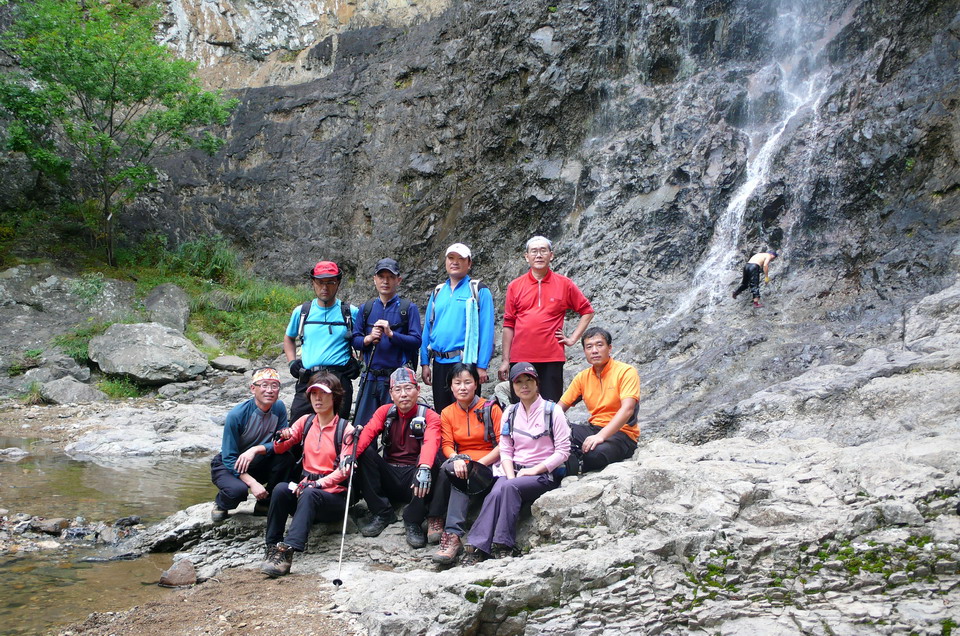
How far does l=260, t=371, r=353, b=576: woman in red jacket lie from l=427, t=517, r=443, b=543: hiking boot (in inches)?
25.7

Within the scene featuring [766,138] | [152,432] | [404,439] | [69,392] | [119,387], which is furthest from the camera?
[119,387]

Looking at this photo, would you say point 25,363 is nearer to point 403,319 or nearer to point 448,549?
point 403,319

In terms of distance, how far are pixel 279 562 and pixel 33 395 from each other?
34.9 feet

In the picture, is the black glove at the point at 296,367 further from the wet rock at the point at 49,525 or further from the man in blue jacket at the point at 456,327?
the wet rock at the point at 49,525

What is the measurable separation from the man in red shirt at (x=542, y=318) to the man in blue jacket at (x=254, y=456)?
1834mm

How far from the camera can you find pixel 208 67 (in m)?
21.8

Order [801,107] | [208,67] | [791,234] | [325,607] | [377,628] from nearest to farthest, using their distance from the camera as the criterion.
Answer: [377,628]
[325,607]
[791,234]
[801,107]
[208,67]

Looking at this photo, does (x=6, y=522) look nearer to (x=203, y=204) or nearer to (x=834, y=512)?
(x=834, y=512)

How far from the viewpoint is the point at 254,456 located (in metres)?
5.29

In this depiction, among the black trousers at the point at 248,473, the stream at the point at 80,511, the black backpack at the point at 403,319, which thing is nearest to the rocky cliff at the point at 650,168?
the black backpack at the point at 403,319

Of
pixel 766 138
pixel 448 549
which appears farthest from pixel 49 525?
pixel 766 138

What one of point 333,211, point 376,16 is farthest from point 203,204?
point 376,16

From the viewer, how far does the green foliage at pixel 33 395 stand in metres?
12.7

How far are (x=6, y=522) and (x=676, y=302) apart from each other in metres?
9.70
